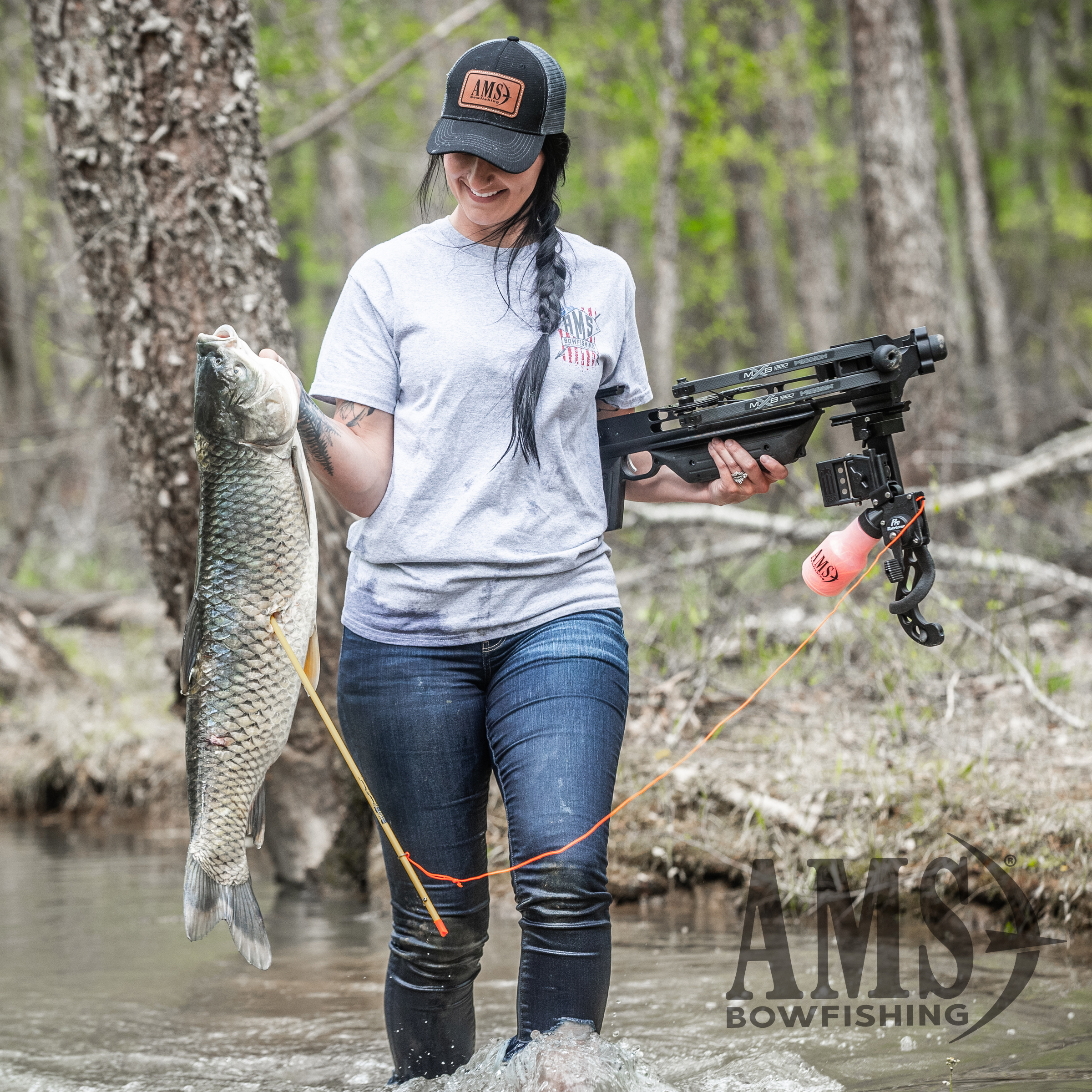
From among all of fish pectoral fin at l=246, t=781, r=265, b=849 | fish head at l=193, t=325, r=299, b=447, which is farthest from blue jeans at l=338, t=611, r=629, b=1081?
fish head at l=193, t=325, r=299, b=447

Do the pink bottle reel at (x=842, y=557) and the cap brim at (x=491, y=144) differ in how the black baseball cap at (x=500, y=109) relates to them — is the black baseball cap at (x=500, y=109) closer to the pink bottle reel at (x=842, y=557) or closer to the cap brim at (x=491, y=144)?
the cap brim at (x=491, y=144)

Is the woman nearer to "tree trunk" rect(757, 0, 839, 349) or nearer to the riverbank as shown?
the riverbank

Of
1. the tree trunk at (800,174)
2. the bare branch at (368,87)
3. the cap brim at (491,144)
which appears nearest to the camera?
the cap brim at (491,144)

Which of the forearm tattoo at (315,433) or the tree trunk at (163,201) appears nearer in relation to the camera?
the forearm tattoo at (315,433)

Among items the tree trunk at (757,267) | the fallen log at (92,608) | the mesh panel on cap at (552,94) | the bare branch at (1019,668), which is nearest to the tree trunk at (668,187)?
the tree trunk at (757,267)

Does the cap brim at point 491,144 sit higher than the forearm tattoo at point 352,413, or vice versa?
Answer: the cap brim at point 491,144

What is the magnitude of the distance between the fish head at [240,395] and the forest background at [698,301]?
2449mm

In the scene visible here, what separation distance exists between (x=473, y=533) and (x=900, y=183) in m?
7.40

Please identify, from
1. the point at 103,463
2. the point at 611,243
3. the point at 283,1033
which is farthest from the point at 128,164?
the point at 611,243

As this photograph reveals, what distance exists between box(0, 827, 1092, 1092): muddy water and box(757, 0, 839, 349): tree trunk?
10.0 metres

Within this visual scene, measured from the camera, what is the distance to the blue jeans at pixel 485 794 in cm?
249

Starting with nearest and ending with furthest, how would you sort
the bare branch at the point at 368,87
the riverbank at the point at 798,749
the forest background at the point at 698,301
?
1. the riverbank at the point at 798,749
2. the forest background at the point at 698,301
3. the bare branch at the point at 368,87

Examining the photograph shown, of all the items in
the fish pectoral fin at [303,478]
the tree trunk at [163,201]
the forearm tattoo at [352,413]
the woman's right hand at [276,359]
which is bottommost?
the fish pectoral fin at [303,478]

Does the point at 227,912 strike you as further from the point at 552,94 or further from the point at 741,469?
the point at 552,94
